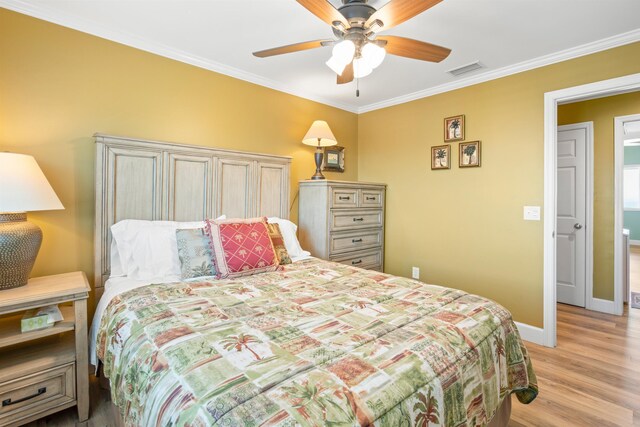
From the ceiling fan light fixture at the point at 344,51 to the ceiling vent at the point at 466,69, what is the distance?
1688 millimetres

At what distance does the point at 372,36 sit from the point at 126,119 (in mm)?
1938

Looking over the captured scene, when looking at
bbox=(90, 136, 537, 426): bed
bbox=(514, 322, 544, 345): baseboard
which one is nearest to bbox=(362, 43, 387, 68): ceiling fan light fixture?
bbox=(90, 136, 537, 426): bed

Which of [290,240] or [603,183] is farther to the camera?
[603,183]

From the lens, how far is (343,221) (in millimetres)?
3375

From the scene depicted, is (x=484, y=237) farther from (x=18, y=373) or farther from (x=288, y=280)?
(x=18, y=373)

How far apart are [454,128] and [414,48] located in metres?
1.67

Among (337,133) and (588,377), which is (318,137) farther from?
(588,377)

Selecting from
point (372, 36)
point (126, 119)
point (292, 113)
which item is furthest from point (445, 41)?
point (126, 119)

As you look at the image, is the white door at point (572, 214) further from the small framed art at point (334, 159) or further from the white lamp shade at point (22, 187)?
the white lamp shade at point (22, 187)

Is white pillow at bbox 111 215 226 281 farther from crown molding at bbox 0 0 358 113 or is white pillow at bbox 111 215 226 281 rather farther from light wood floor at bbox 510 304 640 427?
light wood floor at bbox 510 304 640 427

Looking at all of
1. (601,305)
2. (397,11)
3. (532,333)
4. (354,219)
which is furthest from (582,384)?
(397,11)

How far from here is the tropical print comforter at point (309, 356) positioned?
86 centimetres

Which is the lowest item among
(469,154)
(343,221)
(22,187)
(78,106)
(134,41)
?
(343,221)

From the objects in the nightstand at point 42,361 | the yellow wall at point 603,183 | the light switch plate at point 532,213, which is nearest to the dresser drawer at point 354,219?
the light switch plate at point 532,213
